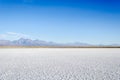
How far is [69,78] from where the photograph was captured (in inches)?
169

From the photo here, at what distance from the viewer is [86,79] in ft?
13.7

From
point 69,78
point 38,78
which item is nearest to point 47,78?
point 38,78

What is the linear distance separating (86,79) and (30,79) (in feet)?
4.51

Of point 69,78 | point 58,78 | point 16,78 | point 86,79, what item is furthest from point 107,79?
point 16,78

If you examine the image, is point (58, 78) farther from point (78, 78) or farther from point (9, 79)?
point (9, 79)

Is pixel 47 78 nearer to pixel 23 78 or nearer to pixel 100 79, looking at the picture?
pixel 23 78

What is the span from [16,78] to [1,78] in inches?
14.7

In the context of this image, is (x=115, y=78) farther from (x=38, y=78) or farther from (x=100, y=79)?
(x=38, y=78)

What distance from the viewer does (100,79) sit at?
4.19 m

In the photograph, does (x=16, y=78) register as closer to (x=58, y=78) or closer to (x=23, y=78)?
(x=23, y=78)

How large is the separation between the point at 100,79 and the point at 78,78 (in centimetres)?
54

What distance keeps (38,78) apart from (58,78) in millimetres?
506

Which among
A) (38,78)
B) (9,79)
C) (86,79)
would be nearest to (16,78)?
(9,79)

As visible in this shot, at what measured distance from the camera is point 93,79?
418 centimetres
